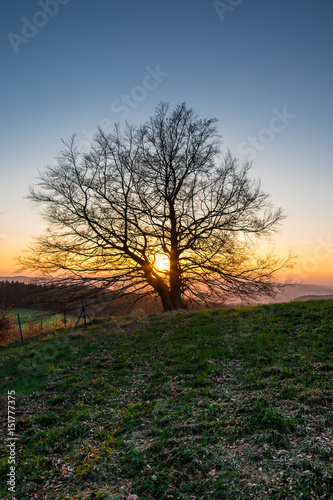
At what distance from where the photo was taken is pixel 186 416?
5527 millimetres

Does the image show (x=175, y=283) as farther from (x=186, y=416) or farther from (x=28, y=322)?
(x=186, y=416)

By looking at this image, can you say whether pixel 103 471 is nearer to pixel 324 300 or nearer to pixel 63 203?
pixel 324 300

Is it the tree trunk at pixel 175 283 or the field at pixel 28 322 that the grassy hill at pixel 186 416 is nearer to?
the field at pixel 28 322

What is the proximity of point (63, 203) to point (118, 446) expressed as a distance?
12837 mm

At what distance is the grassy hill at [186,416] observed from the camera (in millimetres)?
4016

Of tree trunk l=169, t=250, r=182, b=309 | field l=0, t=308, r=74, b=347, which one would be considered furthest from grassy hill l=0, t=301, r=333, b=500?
tree trunk l=169, t=250, r=182, b=309

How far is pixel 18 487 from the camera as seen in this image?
15.6ft

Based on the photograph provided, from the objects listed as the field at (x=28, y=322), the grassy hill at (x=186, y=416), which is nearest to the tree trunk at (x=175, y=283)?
the grassy hill at (x=186, y=416)

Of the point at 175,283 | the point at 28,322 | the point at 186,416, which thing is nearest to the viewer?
the point at 186,416

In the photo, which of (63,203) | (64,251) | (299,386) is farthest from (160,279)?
(299,386)

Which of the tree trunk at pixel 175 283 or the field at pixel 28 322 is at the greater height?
the tree trunk at pixel 175 283

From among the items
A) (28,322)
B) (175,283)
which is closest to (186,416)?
(175,283)

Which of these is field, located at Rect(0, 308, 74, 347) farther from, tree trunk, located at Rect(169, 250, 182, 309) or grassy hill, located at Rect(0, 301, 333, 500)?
tree trunk, located at Rect(169, 250, 182, 309)

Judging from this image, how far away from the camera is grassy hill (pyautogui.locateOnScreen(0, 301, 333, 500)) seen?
4.02m
